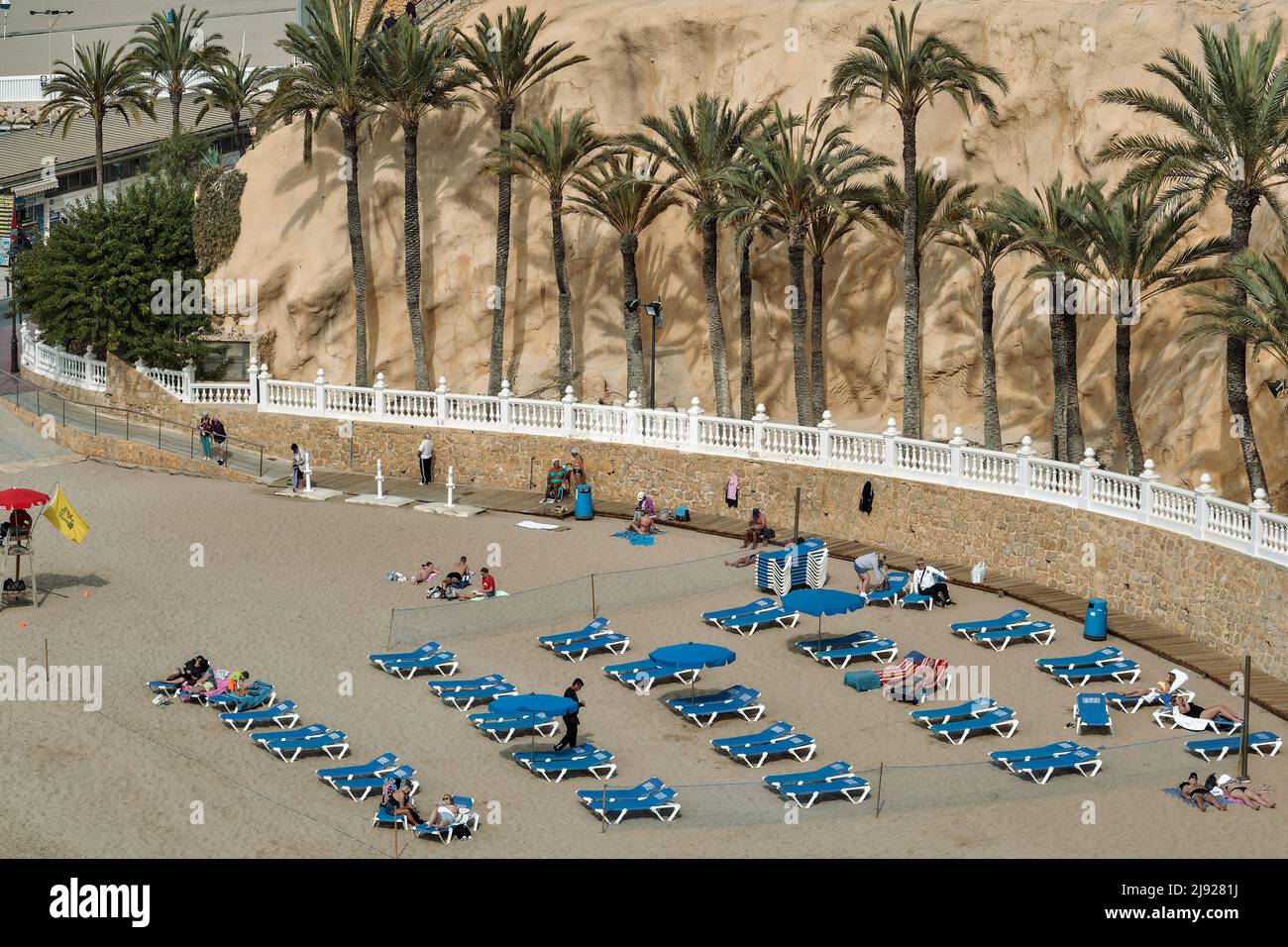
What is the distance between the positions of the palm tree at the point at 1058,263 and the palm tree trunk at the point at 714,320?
7.62 meters

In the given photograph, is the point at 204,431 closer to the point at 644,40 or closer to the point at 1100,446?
the point at 644,40

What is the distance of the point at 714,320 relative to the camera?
52.1 meters

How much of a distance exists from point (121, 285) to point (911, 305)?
22.6m

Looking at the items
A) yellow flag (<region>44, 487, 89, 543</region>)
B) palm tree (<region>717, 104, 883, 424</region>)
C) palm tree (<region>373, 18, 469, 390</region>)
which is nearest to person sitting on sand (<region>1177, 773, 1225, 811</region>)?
palm tree (<region>717, 104, 883, 424</region>)

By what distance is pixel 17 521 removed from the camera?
40312 mm

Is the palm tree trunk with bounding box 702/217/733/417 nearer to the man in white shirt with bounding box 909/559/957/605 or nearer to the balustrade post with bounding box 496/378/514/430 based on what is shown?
the balustrade post with bounding box 496/378/514/430

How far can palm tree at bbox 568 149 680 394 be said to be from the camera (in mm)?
50688

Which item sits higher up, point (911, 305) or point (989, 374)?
point (911, 305)

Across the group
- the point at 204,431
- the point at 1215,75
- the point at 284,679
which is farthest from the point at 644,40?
the point at 284,679

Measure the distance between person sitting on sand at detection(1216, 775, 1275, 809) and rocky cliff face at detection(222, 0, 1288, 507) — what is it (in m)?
17.4

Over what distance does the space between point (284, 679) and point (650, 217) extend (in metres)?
20.5

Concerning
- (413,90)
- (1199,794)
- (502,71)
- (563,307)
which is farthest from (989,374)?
(1199,794)

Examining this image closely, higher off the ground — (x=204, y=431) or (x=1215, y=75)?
(x=1215, y=75)

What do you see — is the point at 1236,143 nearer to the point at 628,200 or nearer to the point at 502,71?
the point at 628,200
